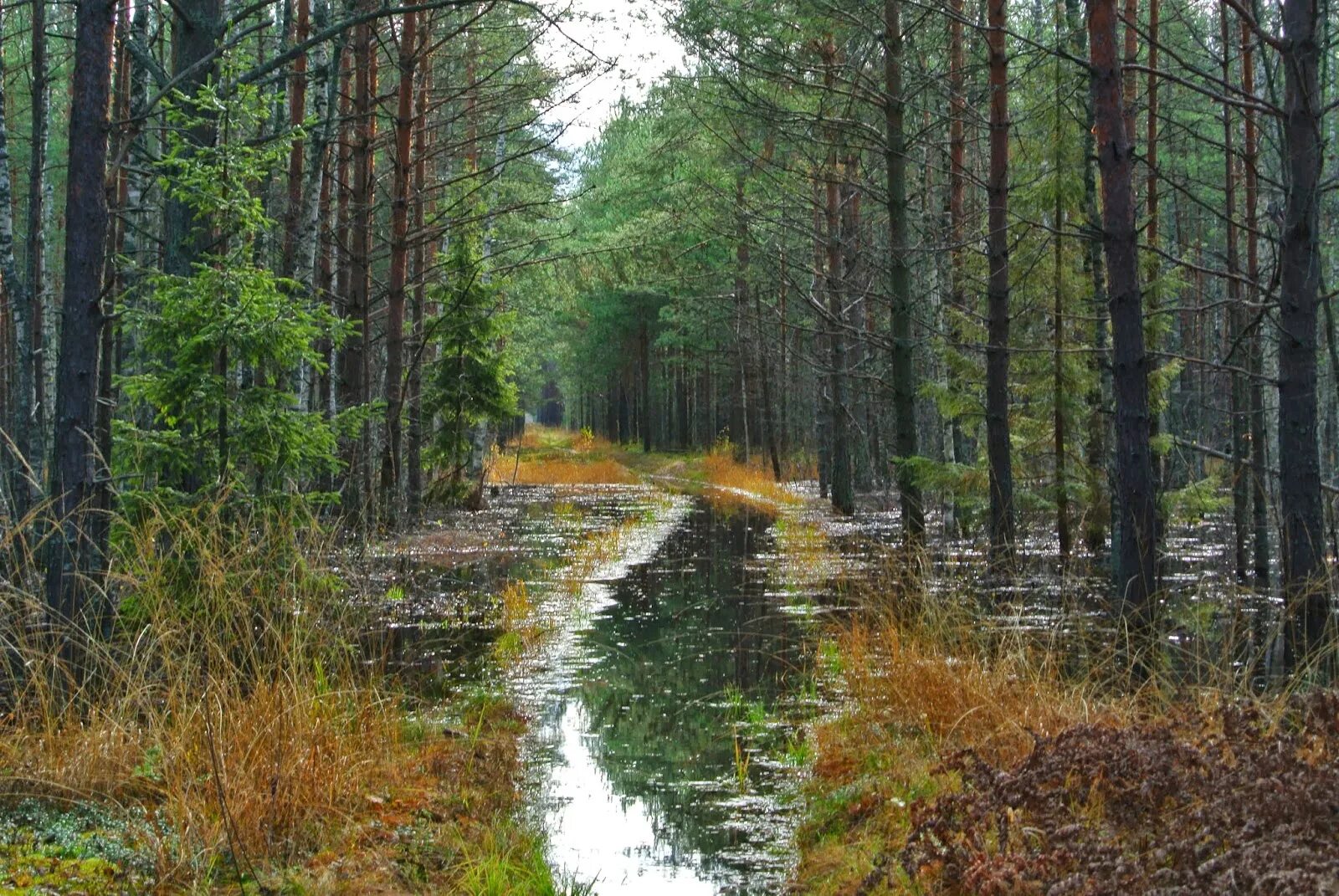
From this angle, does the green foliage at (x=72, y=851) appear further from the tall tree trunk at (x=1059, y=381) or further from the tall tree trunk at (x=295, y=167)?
the tall tree trunk at (x=1059, y=381)

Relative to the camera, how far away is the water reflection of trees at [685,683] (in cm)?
636

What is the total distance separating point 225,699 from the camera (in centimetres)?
523

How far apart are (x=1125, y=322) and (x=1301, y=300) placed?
1003mm

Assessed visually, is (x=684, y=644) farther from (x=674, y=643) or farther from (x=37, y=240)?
(x=37, y=240)

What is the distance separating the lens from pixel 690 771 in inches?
275

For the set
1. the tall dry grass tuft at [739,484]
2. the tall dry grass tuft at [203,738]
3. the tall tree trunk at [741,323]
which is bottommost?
the tall dry grass tuft at [203,738]

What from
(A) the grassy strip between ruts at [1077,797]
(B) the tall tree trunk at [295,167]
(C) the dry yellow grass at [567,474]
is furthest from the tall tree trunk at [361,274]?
(C) the dry yellow grass at [567,474]

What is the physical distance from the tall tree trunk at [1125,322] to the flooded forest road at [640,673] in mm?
2338

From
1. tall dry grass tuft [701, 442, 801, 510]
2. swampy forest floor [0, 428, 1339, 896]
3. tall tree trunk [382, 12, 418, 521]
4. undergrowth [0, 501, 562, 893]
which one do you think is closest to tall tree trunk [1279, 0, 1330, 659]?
swampy forest floor [0, 428, 1339, 896]

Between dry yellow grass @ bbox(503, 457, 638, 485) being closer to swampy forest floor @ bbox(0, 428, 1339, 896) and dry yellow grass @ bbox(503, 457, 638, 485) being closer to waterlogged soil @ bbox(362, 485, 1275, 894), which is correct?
waterlogged soil @ bbox(362, 485, 1275, 894)

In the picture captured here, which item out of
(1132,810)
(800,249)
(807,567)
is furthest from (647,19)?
(1132,810)

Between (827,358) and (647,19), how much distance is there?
14272mm

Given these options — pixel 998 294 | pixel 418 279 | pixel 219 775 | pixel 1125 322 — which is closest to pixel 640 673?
pixel 1125 322

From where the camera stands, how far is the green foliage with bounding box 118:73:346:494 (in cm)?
780
